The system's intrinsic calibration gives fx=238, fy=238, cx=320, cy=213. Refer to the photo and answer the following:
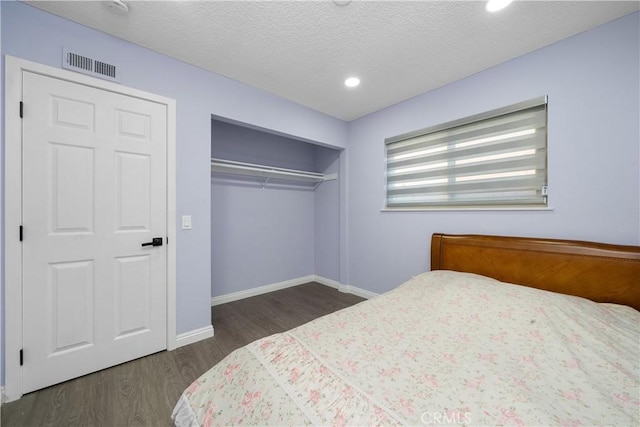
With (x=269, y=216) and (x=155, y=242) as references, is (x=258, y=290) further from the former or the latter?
(x=155, y=242)

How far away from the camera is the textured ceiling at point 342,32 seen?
61.9 inches

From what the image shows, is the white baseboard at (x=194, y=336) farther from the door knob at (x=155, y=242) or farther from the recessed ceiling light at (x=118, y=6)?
the recessed ceiling light at (x=118, y=6)

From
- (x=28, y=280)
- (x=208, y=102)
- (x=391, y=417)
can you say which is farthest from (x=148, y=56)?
(x=391, y=417)

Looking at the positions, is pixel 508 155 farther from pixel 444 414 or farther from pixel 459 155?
pixel 444 414

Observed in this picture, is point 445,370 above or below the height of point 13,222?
below

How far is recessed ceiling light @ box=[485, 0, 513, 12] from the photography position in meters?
1.50

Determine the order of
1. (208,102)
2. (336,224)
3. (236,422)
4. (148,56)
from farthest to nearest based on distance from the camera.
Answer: (336,224) → (208,102) → (148,56) → (236,422)

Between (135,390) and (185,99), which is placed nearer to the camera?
(135,390)

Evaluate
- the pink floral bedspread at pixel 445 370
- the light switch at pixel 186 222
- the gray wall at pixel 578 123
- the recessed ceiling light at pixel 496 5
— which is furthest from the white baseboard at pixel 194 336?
the recessed ceiling light at pixel 496 5

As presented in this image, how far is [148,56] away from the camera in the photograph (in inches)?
78.6

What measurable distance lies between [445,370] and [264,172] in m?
2.91

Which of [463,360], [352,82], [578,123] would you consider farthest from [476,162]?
[463,360]

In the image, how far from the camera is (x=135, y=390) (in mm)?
1609

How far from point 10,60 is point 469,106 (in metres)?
3.53
